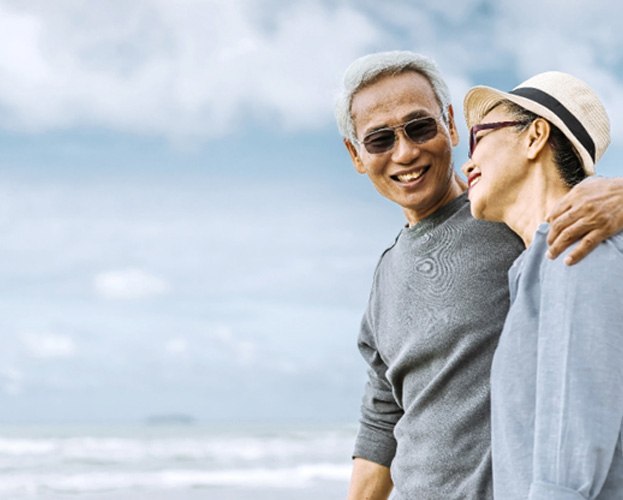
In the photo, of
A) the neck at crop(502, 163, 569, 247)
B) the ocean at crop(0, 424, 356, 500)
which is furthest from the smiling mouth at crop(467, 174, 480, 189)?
the ocean at crop(0, 424, 356, 500)

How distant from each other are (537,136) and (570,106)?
3.9 inches

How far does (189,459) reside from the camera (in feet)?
63.4

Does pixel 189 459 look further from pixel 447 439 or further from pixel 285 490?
pixel 447 439

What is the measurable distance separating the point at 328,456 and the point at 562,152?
17859 millimetres

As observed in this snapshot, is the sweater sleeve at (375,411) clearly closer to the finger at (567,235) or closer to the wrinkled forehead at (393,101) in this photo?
the wrinkled forehead at (393,101)

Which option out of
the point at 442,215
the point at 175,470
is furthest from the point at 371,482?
the point at 175,470

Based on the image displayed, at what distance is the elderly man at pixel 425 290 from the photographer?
8.15 feet

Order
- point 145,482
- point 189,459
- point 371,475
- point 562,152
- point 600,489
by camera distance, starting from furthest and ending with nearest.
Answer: point 189,459 → point 145,482 → point 371,475 → point 562,152 → point 600,489

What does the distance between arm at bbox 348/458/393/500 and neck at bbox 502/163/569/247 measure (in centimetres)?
137

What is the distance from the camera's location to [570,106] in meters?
Answer: 2.06

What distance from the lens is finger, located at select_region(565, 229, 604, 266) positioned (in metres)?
1.70

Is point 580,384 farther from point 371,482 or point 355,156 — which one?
point 371,482

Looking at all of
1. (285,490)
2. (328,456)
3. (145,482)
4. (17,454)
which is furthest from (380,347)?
(17,454)

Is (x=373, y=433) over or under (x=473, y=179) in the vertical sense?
under
